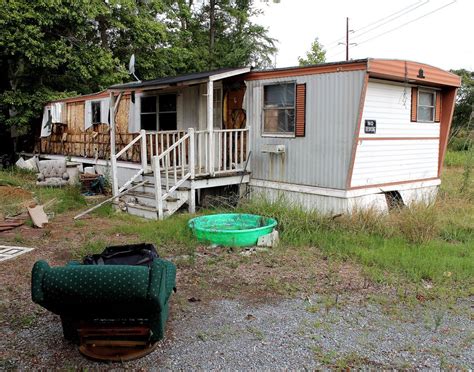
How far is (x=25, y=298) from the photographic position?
185 inches

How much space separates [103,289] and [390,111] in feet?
→ 23.7

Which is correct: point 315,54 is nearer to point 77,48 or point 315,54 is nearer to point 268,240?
point 77,48

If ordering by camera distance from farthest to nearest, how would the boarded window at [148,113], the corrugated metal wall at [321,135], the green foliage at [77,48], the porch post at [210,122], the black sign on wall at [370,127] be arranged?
the green foliage at [77,48] < the boarded window at [148,113] < the porch post at [210,122] < the black sign on wall at [370,127] < the corrugated metal wall at [321,135]

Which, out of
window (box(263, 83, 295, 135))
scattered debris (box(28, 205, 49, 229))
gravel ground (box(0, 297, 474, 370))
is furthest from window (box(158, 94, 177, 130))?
gravel ground (box(0, 297, 474, 370))

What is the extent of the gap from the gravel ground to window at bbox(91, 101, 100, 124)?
35.3 feet

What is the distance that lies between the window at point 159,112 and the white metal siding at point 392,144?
481 centimetres

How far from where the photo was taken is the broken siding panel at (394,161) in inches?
330

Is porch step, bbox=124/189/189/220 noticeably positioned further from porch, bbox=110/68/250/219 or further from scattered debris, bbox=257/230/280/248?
scattered debris, bbox=257/230/280/248

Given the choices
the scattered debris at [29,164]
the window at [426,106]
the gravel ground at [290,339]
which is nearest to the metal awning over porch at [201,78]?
the window at [426,106]

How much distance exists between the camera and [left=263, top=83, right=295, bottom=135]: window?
29.2ft

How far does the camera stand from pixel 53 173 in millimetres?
13180

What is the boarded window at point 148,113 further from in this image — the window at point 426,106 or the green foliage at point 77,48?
the window at point 426,106

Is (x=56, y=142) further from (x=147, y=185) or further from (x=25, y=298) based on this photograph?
(x=25, y=298)

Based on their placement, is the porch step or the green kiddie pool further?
the porch step
